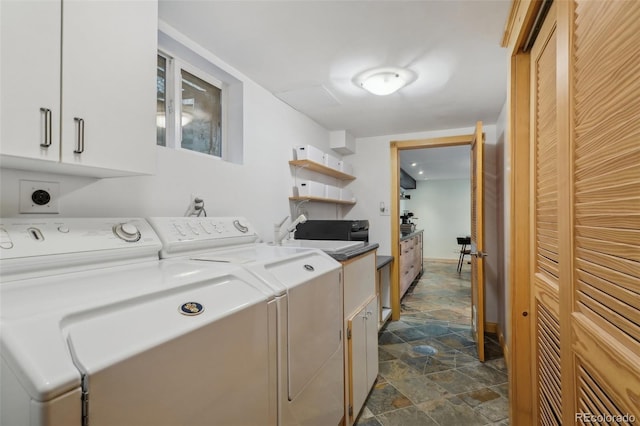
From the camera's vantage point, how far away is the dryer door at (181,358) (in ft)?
1.89

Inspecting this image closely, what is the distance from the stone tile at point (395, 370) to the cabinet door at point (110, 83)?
2.24m

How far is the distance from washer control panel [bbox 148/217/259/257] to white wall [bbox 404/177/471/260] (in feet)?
24.9

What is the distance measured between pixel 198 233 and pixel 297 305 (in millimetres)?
635

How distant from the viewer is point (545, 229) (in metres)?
1.20

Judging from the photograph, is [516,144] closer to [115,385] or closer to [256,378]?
[256,378]

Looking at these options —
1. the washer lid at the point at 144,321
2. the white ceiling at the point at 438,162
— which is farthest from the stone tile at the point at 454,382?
the white ceiling at the point at 438,162

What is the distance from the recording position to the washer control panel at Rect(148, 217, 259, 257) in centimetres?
134

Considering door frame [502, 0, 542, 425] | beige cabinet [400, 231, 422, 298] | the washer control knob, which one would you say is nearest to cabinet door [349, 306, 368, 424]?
door frame [502, 0, 542, 425]

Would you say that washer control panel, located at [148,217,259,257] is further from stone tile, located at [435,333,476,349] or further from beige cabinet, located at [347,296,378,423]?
stone tile, located at [435,333,476,349]

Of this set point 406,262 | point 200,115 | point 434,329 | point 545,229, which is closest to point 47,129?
point 200,115

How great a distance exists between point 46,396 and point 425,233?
29.1ft

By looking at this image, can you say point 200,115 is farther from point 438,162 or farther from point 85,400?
point 438,162

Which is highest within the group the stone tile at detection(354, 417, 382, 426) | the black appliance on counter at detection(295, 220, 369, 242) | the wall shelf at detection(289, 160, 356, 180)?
the wall shelf at detection(289, 160, 356, 180)

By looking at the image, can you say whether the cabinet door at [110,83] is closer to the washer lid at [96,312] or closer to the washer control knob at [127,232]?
the washer control knob at [127,232]
